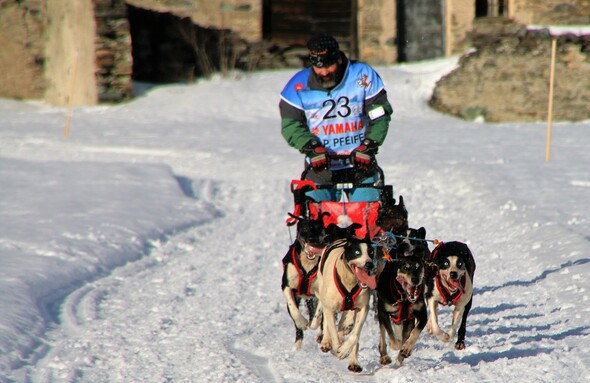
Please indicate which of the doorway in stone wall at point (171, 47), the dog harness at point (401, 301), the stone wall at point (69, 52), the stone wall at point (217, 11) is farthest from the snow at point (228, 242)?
the stone wall at point (217, 11)

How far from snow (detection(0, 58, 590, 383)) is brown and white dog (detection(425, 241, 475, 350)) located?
0.20 metres

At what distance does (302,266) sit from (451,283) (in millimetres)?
1001

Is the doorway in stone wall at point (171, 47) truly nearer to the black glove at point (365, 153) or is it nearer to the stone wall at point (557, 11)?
the stone wall at point (557, 11)

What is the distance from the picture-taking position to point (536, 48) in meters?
21.3

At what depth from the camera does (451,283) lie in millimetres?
6293

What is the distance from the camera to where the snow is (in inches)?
249

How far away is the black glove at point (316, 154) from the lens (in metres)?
6.73

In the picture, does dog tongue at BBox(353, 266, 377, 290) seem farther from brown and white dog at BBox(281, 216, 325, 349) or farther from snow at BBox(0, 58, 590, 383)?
brown and white dog at BBox(281, 216, 325, 349)

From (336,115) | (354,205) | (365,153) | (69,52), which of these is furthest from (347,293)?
(69,52)

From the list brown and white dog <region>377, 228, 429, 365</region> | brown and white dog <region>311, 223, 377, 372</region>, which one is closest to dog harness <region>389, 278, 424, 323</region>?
brown and white dog <region>377, 228, 429, 365</region>

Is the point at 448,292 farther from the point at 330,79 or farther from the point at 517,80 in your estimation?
the point at 517,80

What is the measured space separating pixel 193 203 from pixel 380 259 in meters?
8.00

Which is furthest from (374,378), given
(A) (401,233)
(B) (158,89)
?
(B) (158,89)

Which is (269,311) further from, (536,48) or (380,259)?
(536,48)
